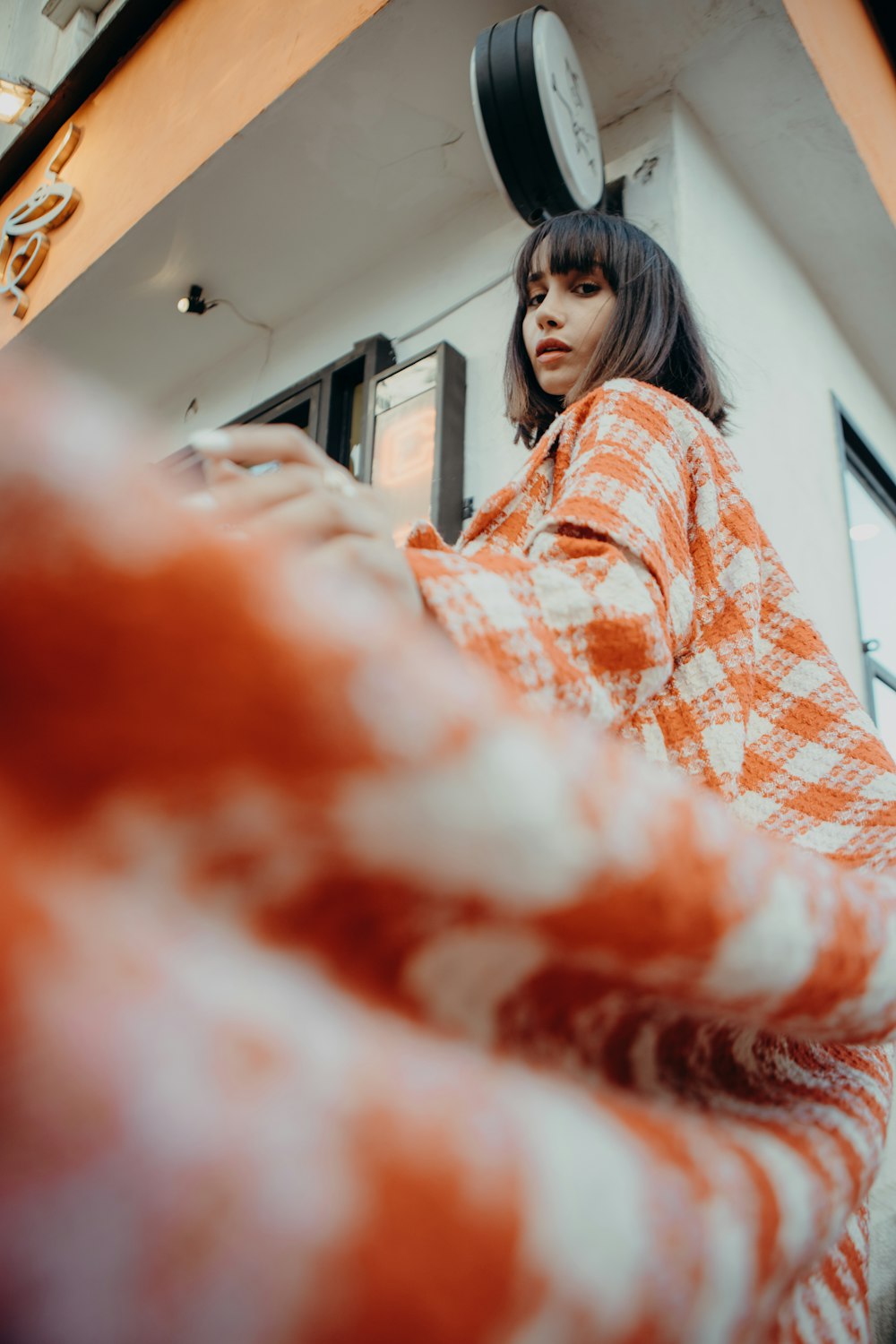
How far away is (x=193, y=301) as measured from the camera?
234 cm

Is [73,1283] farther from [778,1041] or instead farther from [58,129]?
[58,129]

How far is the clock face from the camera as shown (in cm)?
135

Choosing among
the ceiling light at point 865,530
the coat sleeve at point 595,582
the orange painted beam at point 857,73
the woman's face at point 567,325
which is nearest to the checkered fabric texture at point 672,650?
the coat sleeve at point 595,582

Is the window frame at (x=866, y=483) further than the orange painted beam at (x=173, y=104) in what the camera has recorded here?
Yes

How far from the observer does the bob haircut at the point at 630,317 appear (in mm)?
896

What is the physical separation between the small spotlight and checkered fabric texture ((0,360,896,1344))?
2478 mm

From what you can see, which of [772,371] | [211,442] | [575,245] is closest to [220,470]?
Answer: [211,442]

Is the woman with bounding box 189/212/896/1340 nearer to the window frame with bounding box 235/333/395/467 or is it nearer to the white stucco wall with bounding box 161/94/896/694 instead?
the white stucco wall with bounding box 161/94/896/694

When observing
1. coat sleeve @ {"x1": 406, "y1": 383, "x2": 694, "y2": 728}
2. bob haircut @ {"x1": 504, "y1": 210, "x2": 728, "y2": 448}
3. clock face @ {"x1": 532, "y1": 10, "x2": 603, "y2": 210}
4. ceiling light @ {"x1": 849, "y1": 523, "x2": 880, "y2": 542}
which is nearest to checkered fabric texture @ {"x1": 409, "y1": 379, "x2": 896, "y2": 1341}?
coat sleeve @ {"x1": 406, "y1": 383, "x2": 694, "y2": 728}

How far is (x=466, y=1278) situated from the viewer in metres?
0.15

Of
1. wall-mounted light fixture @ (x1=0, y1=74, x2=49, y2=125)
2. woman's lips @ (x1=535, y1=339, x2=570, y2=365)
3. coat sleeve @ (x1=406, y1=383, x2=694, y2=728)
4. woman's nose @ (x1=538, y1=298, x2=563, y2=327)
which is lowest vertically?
coat sleeve @ (x1=406, y1=383, x2=694, y2=728)

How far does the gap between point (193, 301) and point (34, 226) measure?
2.35 ft

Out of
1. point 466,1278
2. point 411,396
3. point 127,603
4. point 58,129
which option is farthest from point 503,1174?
point 58,129

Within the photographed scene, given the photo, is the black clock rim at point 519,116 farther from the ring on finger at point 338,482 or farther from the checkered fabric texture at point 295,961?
the checkered fabric texture at point 295,961
